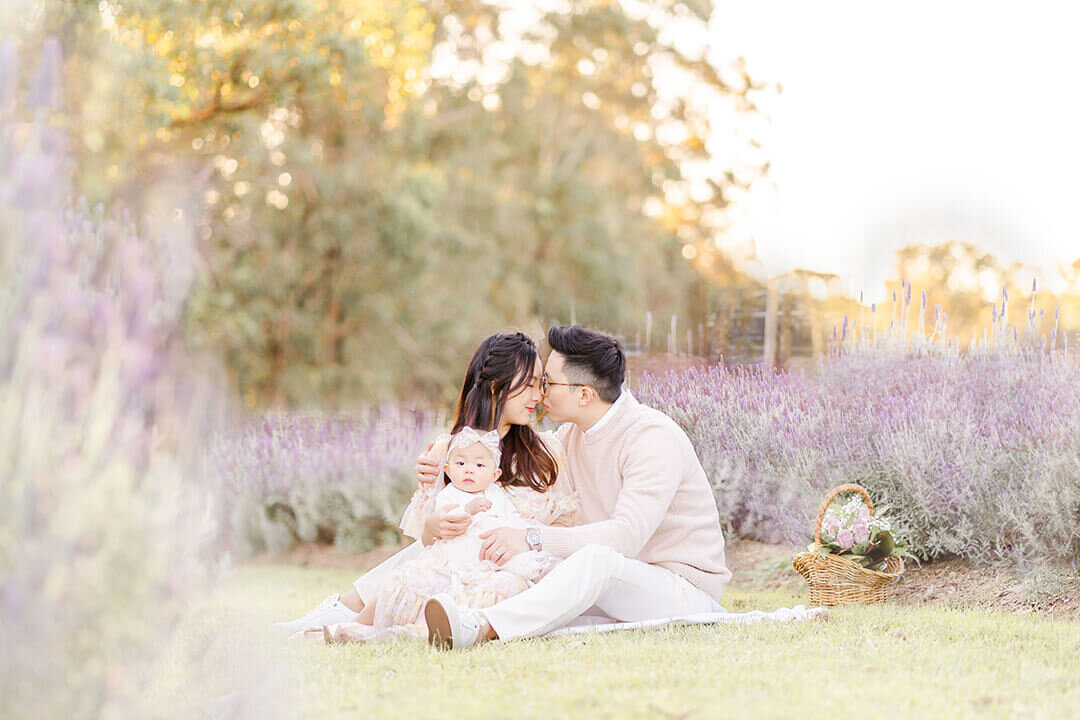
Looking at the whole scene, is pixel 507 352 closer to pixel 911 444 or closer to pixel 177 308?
pixel 177 308

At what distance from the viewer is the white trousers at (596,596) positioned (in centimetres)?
358

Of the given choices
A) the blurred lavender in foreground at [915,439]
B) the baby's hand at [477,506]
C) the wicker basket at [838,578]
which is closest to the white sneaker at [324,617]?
the baby's hand at [477,506]

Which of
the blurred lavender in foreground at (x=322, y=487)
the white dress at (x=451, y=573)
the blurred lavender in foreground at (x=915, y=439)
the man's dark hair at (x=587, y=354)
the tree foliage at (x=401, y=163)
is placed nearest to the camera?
the white dress at (x=451, y=573)

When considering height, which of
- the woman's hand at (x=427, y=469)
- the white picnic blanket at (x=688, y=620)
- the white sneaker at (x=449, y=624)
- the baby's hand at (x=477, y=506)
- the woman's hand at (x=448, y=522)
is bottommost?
the white picnic blanket at (x=688, y=620)

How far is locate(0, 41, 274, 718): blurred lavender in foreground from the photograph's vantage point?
6.41 ft

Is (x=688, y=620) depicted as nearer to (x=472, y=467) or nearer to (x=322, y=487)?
(x=472, y=467)

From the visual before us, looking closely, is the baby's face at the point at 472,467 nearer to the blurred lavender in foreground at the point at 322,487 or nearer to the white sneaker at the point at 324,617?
the white sneaker at the point at 324,617

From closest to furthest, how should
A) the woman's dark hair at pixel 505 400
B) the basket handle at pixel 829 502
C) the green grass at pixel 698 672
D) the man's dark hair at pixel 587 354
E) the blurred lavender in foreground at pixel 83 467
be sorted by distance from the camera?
the blurred lavender in foreground at pixel 83 467, the green grass at pixel 698 672, the woman's dark hair at pixel 505 400, the man's dark hair at pixel 587 354, the basket handle at pixel 829 502

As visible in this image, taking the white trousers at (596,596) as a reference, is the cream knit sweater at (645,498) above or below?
above

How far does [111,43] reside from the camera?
8516mm

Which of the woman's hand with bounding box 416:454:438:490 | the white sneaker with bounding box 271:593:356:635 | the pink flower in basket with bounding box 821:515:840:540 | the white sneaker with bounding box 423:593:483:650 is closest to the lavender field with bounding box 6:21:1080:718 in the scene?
the white sneaker with bounding box 423:593:483:650

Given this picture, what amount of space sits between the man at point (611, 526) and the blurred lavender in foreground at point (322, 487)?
3119mm

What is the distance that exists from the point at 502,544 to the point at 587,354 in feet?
2.50

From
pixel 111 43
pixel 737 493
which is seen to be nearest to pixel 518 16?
pixel 111 43
